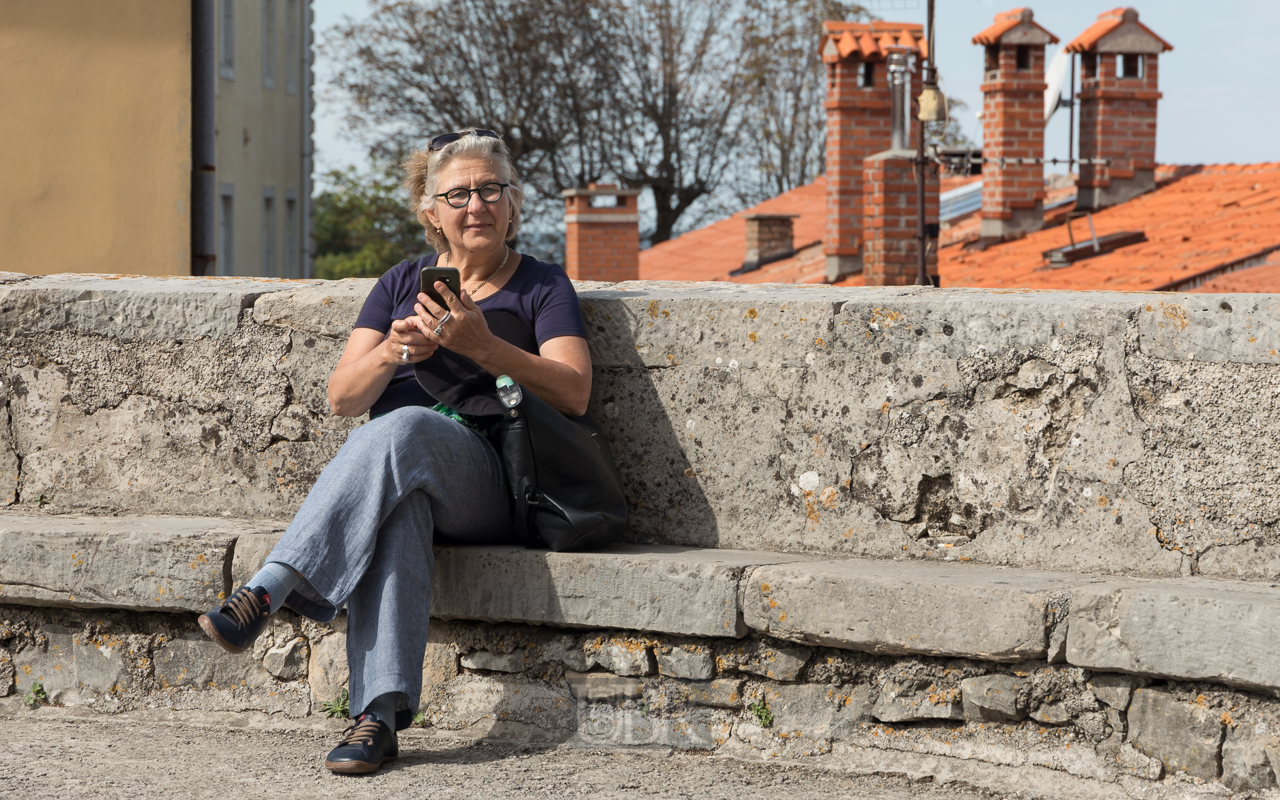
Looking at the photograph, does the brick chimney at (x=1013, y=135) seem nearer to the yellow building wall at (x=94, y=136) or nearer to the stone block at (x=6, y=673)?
the yellow building wall at (x=94, y=136)

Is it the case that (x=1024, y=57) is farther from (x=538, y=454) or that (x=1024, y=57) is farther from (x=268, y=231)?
(x=538, y=454)

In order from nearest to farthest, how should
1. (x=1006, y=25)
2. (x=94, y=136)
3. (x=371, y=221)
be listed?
(x=94, y=136), (x=1006, y=25), (x=371, y=221)

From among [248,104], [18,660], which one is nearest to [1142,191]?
[248,104]

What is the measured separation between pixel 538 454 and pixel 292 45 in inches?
733

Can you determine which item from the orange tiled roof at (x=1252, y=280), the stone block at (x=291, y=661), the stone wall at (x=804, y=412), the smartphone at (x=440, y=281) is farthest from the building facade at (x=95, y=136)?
the smartphone at (x=440, y=281)

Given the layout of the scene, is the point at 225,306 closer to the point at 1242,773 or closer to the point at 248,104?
the point at 1242,773

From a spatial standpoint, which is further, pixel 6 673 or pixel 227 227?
pixel 227 227

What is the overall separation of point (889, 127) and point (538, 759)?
10.9m

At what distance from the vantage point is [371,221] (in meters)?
29.3

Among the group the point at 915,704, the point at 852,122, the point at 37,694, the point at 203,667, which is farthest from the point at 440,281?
the point at 852,122

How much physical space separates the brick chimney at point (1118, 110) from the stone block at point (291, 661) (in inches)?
455

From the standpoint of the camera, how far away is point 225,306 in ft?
10.7

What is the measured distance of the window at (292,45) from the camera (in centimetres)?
1950

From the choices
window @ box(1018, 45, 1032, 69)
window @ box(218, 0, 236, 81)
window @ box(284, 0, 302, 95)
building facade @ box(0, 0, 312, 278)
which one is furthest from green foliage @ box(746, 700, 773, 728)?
window @ box(284, 0, 302, 95)
